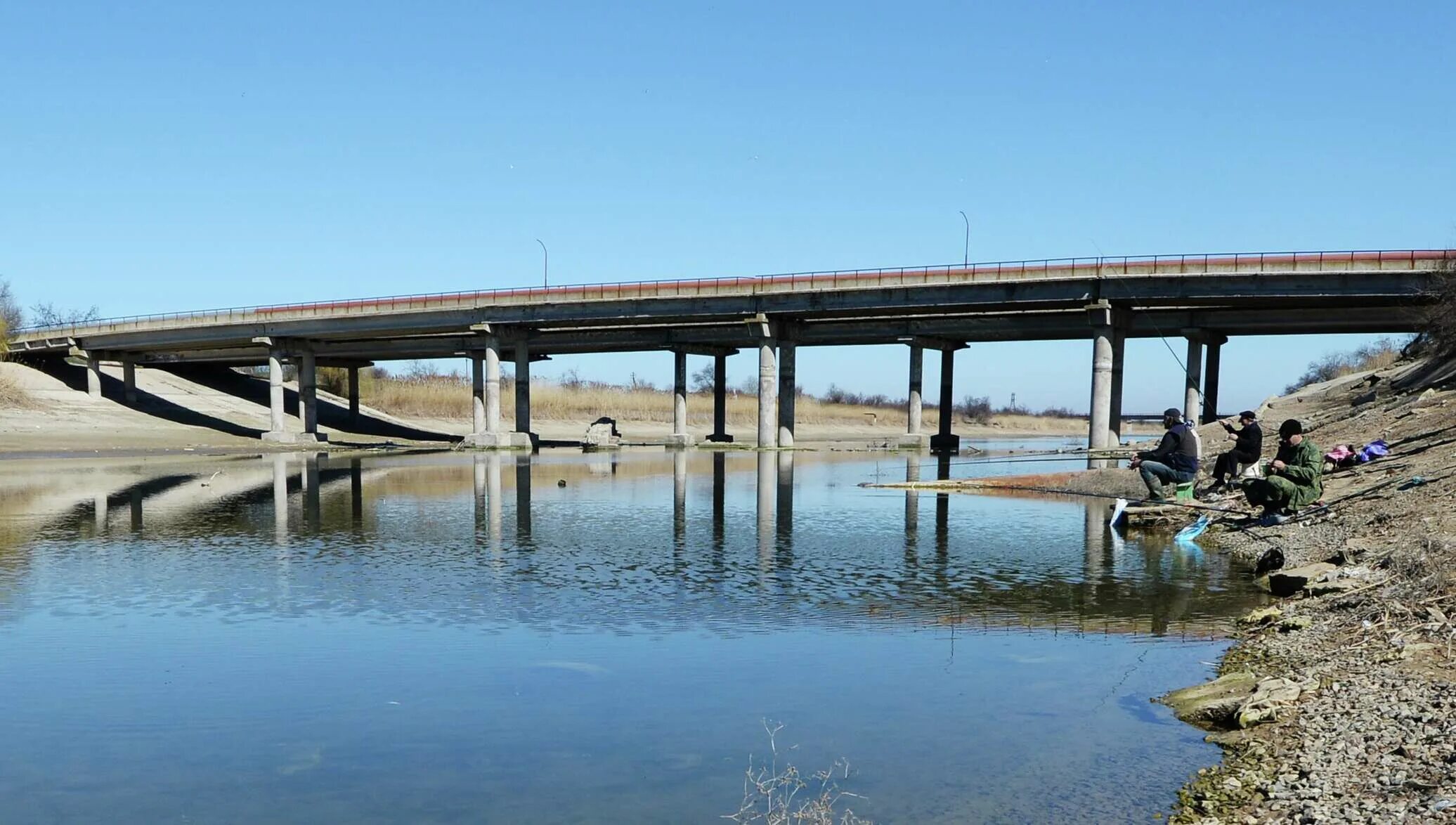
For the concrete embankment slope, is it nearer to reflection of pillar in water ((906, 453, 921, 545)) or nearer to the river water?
reflection of pillar in water ((906, 453, 921, 545))

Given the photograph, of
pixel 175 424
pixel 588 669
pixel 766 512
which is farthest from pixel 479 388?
pixel 588 669

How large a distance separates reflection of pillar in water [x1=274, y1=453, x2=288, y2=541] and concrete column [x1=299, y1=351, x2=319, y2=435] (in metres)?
25.5

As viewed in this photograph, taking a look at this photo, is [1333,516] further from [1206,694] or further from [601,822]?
[601,822]

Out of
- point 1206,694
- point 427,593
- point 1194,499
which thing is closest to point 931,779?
point 1206,694

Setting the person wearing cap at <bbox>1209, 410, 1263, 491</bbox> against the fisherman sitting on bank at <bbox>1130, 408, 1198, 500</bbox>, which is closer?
the person wearing cap at <bbox>1209, 410, 1263, 491</bbox>

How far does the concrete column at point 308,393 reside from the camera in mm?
80688

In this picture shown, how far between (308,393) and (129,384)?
1656cm

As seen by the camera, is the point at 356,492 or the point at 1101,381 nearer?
the point at 356,492

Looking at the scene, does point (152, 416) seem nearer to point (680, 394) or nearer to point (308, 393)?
point (308, 393)

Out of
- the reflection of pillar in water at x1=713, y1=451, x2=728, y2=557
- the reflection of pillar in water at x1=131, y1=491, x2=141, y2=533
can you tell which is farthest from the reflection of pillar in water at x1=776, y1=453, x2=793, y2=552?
the reflection of pillar in water at x1=131, y1=491, x2=141, y2=533

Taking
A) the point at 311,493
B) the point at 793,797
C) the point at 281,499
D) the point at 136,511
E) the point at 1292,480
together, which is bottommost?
the point at 311,493

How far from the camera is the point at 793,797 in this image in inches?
292

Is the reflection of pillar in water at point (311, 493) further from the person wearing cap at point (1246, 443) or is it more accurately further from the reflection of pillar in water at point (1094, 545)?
the person wearing cap at point (1246, 443)

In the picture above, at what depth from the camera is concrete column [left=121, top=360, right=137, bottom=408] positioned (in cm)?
8519
